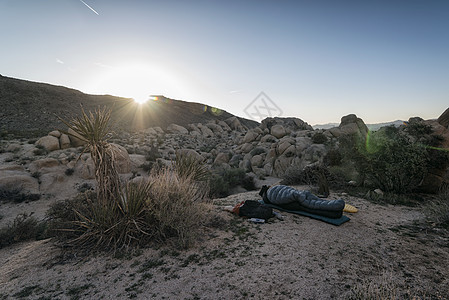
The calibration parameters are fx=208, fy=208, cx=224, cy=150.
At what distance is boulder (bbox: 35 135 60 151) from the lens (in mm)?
13242

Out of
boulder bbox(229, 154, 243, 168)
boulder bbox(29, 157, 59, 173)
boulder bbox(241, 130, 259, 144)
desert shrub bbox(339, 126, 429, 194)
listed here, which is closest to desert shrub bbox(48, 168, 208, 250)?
desert shrub bbox(339, 126, 429, 194)

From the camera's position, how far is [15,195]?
8023mm

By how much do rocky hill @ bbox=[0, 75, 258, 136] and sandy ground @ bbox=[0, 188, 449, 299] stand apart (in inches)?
592

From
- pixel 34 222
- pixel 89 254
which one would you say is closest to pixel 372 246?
pixel 89 254

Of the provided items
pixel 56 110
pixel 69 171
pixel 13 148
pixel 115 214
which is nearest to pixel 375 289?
pixel 115 214

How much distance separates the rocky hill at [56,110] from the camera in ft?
83.8

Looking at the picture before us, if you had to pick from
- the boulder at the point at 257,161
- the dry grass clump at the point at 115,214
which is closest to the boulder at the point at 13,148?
the dry grass clump at the point at 115,214

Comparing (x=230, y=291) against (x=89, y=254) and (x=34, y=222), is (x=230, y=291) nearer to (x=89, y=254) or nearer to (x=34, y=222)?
(x=89, y=254)

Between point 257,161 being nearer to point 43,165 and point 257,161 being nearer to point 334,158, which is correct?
point 334,158

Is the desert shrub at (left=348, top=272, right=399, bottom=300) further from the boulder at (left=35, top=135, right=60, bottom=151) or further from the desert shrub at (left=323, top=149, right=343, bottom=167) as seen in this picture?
the boulder at (left=35, top=135, right=60, bottom=151)

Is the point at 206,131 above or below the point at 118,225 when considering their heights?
above

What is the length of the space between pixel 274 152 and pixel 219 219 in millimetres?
11647

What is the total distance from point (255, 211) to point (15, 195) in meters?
9.29

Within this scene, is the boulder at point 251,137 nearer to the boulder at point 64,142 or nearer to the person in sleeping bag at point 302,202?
the boulder at point 64,142
